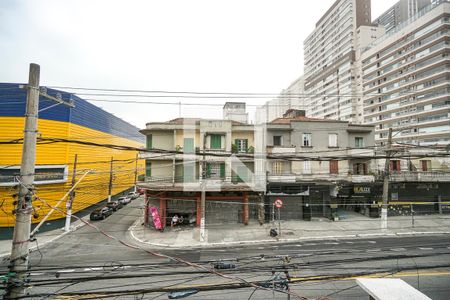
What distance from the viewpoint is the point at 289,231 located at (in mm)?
24188

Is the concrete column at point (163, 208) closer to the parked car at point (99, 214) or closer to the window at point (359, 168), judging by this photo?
the parked car at point (99, 214)

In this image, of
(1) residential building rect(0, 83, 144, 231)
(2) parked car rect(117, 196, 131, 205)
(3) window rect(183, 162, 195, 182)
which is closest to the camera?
(1) residential building rect(0, 83, 144, 231)

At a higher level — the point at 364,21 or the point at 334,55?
the point at 364,21

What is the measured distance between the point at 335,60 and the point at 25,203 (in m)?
107

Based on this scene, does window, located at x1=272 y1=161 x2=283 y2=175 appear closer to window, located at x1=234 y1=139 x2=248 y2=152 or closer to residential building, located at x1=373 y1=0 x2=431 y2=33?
window, located at x1=234 y1=139 x2=248 y2=152

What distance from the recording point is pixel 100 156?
118ft

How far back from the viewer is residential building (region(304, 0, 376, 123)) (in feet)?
282

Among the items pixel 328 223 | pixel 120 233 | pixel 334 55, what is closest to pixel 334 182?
pixel 328 223

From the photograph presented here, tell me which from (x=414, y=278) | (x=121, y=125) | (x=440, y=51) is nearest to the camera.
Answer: (x=414, y=278)

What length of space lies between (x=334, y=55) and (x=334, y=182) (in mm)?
86062

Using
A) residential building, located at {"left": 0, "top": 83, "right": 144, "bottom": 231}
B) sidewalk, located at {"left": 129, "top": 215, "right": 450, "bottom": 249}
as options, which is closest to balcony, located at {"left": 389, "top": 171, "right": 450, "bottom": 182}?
sidewalk, located at {"left": 129, "top": 215, "right": 450, "bottom": 249}

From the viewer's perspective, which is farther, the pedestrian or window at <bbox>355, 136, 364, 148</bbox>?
window at <bbox>355, 136, 364, 148</bbox>

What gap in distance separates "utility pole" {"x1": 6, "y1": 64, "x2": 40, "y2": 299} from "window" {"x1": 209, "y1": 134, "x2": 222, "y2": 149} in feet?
68.4

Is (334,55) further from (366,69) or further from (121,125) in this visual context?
(121,125)
